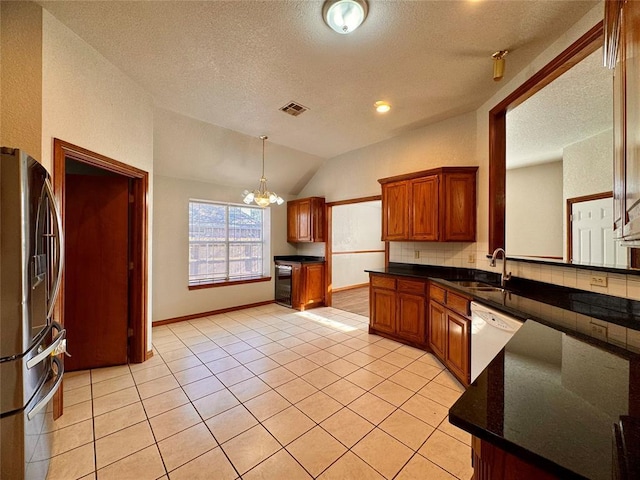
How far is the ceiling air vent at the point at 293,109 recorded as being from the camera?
3019 mm

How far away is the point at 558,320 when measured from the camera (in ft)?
4.73

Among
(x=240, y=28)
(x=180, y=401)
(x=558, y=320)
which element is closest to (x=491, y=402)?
(x=558, y=320)

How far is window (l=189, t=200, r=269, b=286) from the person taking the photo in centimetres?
469

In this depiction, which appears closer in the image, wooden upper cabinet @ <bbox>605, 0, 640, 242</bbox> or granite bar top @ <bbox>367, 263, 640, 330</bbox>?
wooden upper cabinet @ <bbox>605, 0, 640, 242</bbox>

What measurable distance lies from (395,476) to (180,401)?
1772 millimetres

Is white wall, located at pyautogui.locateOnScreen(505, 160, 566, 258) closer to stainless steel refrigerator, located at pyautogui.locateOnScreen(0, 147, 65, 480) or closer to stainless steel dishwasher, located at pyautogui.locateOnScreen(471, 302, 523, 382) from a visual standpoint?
stainless steel dishwasher, located at pyautogui.locateOnScreen(471, 302, 523, 382)

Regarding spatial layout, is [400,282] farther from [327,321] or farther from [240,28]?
[240,28]

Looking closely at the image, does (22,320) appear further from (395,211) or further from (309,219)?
(309,219)

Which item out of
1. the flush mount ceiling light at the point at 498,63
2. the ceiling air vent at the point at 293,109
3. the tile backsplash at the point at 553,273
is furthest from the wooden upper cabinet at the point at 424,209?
the ceiling air vent at the point at 293,109

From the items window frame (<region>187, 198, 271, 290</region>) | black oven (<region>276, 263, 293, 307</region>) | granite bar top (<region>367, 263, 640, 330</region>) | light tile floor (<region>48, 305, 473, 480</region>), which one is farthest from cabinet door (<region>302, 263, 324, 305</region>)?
granite bar top (<region>367, 263, 640, 330</region>)

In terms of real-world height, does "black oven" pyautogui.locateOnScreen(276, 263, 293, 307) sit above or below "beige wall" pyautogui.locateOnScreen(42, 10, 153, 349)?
below

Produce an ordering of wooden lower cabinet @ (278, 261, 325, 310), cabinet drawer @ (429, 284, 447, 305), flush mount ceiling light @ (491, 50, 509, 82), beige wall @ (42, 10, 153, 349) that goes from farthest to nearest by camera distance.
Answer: wooden lower cabinet @ (278, 261, 325, 310) < cabinet drawer @ (429, 284, 447, 305) < flush mount ceiling light @ (491, 50, 509, 82) < beige wall @ (42, 10, 153, 349)

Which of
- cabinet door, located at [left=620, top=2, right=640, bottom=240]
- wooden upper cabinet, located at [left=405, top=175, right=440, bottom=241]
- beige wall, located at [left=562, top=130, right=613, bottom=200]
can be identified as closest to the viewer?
cabinet door, located at [left=620, top=2, right=640, bottom=240]

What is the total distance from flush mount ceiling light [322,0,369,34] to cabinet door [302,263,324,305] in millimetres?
3935
